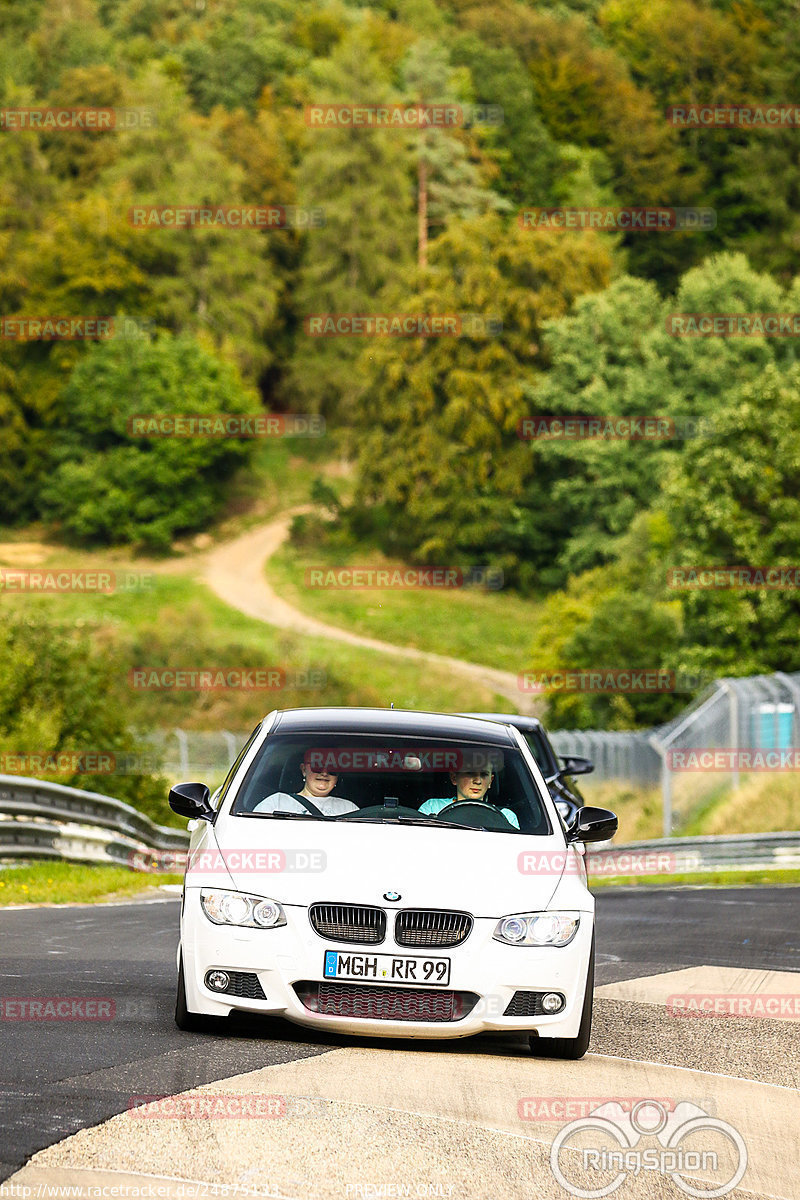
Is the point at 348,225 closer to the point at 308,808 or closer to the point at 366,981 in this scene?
the point at 308,808

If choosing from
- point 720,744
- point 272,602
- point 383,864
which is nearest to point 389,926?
point 383,864

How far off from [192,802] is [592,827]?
1842mm

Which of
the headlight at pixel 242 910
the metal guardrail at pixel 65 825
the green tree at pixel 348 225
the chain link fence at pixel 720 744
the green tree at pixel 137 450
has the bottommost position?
the green tree at pixel 137 450

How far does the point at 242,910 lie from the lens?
7.49 metres

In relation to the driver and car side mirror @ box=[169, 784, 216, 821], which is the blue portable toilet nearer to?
the driver

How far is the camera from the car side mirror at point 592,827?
8.52 m

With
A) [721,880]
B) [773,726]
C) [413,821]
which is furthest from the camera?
[773,726]

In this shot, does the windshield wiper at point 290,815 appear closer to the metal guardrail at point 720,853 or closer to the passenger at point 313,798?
the passenger at point 313,798

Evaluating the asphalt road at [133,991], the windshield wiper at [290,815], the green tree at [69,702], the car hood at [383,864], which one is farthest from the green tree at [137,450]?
the car hood at [383,864]

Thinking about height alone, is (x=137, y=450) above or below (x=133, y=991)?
below

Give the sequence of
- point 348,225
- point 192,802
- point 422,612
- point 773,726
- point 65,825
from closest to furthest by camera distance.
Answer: point 192,802
point 65,825
point 773,726
point 422,612
point 348,225

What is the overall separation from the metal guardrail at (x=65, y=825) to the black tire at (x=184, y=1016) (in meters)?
9.39

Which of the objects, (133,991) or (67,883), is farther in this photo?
(67,883)

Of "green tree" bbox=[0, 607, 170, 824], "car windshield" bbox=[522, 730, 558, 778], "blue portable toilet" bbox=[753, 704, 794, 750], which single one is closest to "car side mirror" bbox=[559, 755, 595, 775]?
"car windshield" bbox=[522, 730, 558, 778]
